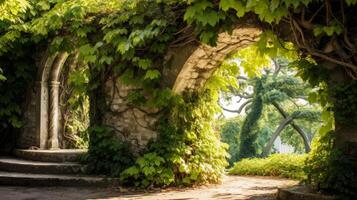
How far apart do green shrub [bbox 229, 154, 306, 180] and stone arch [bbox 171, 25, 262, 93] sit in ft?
9.72

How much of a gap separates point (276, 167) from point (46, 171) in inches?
182

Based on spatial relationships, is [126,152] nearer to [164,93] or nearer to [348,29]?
[164,93]

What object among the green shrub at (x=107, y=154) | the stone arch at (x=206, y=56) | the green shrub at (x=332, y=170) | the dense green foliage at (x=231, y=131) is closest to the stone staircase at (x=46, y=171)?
the green shrub at (x=107, y=154)

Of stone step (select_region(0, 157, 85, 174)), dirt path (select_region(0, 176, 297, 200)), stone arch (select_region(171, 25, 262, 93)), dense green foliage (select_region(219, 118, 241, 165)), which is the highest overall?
stone arch (select_region(171, 25, 262, 93))

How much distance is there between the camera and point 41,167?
7.15 metres

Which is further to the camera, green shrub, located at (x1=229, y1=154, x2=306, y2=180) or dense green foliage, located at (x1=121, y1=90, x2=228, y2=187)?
green shrub, located at (x1=229, y1=154, x2=306, y2=180)

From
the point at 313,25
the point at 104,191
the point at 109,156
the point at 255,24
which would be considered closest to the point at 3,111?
the point at 109,156

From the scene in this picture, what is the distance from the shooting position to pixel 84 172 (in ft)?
22.8

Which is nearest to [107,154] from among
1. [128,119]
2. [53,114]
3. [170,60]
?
[128,119]

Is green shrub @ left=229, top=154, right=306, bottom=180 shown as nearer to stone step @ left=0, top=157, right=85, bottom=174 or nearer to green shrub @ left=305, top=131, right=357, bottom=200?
green shrub @ left=305, top=131, right=357, bottom=200

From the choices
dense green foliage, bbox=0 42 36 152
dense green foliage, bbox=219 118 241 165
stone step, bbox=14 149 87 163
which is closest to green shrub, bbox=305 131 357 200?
stone step, bbox=14 149 87 163

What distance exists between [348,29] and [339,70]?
1.49 feet

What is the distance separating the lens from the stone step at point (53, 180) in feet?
20.9

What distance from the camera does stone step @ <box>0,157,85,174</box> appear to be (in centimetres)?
702
